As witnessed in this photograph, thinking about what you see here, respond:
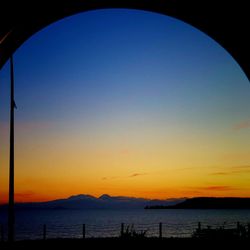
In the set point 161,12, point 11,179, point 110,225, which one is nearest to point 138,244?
point 11,179

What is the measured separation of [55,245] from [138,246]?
2326 millimetres

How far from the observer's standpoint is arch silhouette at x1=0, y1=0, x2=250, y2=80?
13.1 ft

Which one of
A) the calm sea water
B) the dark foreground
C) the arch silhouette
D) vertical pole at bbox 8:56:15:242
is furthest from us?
the calm sea water

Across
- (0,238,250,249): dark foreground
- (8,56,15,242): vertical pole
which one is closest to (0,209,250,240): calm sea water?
(0,238,250,249): dark foreground

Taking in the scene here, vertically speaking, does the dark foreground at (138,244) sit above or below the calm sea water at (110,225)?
above

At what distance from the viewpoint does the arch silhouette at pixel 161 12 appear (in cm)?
400

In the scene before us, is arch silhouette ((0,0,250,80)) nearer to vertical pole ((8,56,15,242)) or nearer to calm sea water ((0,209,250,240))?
vertical pole ((8,56,15,242))

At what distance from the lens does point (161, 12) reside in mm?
4625

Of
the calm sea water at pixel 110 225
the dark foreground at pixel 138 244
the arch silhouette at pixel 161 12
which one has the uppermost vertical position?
the arch silhouette at pixel 161 12

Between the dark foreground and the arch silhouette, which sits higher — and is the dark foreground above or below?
below

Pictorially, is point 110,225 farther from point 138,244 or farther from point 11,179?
point 11,179

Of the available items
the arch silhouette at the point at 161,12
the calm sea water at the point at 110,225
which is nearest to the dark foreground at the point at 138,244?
the calm sea water at the point at 110,225

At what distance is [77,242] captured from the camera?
39.5ft

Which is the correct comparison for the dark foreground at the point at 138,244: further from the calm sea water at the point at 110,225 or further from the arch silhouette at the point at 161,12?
the arch silhouette at the point at 161,12
